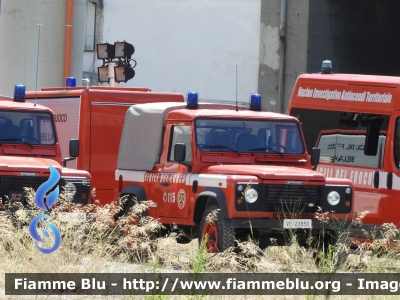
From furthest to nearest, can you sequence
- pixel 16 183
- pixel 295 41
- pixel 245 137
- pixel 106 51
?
pixel 295 41, pixel 106 51, pixel 245 137, pixel 16 183

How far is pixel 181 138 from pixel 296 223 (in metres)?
2.41

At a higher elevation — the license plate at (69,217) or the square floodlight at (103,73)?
the square floodlight at (103,73)

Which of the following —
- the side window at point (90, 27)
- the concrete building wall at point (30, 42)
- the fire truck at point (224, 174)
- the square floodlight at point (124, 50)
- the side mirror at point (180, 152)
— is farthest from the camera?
the side window at point (90, 27)

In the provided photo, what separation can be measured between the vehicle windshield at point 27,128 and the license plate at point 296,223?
442cm

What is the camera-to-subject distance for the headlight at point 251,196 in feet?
39.6

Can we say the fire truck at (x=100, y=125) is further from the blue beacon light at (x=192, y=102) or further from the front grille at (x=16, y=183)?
the front grille at (x=16, y=183)

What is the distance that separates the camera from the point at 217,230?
12.2 m

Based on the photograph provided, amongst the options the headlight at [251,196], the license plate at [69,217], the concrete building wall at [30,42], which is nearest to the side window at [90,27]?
the concrete building wall at [30,42]

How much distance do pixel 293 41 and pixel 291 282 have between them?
1821 cm

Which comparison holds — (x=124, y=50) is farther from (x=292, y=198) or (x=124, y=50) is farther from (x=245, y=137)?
(x=292, y=198)

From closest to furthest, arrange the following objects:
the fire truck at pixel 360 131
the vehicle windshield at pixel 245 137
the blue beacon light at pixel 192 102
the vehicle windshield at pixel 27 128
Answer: the vehicle windshield at pixel 245 137 → the fire truck at pixel 360 131 → the blue beacon light at pixel 192 102 → the vehicle windshield at pixel 27 128

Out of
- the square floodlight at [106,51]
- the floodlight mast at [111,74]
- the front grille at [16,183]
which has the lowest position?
the front grille at [16,183]

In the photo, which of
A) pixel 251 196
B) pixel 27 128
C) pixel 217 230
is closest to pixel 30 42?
pixel 27 128

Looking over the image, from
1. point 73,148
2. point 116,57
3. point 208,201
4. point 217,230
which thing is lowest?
point 217,230
